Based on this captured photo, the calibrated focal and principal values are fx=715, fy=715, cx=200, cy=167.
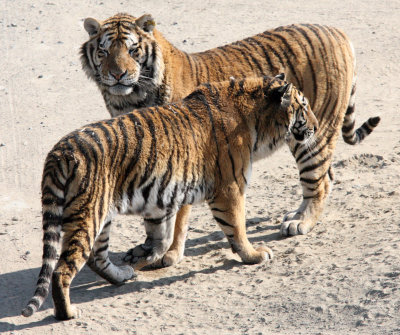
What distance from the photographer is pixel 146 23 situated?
5.38 meters

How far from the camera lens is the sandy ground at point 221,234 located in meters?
4.38

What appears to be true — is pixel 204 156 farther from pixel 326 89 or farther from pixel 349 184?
pixel 349 184

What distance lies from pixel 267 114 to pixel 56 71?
4704mm

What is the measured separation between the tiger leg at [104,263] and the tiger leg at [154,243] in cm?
22

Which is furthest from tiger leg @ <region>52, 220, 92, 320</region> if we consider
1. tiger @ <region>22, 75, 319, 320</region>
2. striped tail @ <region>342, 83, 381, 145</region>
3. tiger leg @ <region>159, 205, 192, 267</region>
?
striped tail @ <region>342, 83, 381, 145</region>

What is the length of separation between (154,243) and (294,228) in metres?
1.19

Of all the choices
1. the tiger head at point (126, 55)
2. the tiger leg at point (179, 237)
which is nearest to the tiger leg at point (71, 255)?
the tiger leg at point (179, 237)

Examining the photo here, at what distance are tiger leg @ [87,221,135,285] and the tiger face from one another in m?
1.50

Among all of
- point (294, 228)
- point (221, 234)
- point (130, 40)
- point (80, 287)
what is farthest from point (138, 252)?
point (130, 40)

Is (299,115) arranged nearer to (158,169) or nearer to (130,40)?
(158,169)

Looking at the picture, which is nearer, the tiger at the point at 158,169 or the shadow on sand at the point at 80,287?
the tiger at the point at 158,169

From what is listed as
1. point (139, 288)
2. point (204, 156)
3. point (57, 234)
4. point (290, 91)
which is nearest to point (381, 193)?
point (290, 91)

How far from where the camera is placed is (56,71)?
9.05m

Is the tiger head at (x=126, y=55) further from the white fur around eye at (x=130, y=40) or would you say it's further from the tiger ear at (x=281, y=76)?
the tiger ear at (x=281, y=76)
